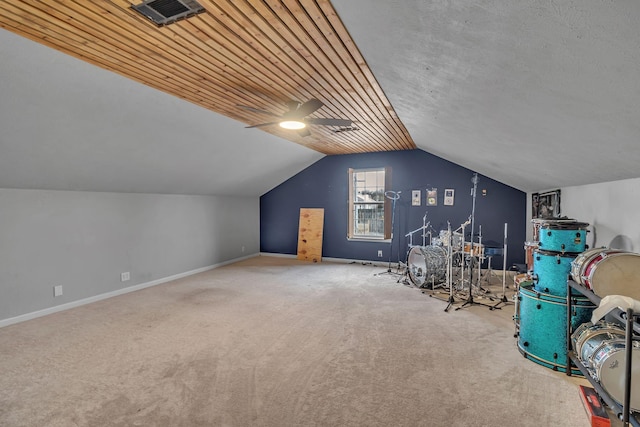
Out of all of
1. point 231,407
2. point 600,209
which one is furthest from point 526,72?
point 231,407

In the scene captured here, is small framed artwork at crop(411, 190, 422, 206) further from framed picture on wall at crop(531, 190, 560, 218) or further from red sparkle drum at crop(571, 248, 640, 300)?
red sparkle drum at crop(571, 248, 640, 300)

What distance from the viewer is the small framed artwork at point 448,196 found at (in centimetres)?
652

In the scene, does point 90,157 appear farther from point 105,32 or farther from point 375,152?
point 375,152

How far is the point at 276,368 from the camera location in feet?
8.98

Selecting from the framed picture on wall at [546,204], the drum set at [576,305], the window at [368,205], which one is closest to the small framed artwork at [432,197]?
the window at [368,205]

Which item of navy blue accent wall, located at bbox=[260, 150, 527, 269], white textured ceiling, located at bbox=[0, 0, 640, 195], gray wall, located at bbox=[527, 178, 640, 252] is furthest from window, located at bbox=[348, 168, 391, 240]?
gray wall, located at bbox=[527, 178, 640, 252]

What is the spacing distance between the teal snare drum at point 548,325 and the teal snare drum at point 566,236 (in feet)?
1.37

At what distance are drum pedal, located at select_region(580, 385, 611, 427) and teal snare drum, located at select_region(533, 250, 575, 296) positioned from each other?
774 millimetres

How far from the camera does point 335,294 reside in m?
4.92

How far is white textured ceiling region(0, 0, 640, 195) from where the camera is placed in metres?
1.32

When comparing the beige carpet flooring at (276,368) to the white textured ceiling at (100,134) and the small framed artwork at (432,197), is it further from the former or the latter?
the small framed artwork at (432,197)

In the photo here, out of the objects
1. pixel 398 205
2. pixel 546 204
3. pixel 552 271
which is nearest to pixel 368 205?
pixel 398 205

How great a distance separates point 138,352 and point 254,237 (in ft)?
17.4

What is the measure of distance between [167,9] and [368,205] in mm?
5995
